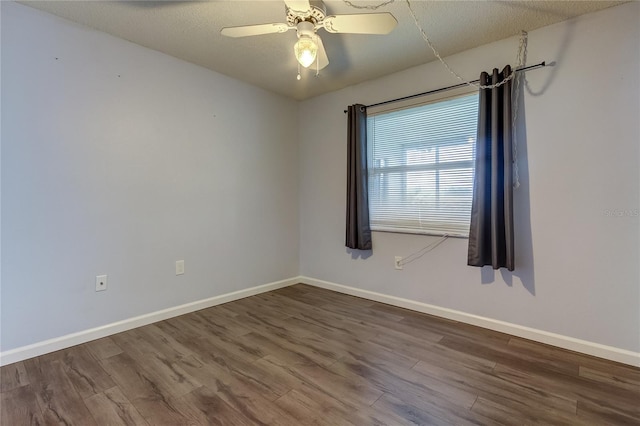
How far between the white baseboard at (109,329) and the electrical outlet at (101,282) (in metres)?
0.28

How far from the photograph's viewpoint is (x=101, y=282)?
2.34m

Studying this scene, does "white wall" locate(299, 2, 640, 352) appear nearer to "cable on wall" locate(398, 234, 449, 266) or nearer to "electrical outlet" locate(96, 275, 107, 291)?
"cable on wall" locate(398, 234, 449, 266)

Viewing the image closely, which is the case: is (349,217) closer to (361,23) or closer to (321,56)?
(321,56)

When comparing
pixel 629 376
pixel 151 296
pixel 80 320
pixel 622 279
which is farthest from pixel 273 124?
pixel 629 376

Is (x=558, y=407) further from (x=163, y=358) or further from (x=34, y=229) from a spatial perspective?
(x=34, y=229)

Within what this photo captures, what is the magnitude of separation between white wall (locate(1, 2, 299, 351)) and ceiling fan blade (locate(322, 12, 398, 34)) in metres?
1.69

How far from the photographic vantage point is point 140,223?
2.54 meters

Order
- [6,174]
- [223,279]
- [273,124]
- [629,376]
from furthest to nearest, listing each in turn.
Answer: [273,124] → [223,279] → [6,174] → [629,376]

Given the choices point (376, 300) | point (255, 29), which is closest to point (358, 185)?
point (376, 300)

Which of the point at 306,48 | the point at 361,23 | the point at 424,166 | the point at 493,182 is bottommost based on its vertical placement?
the point at 493,182

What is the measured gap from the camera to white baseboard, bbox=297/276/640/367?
78.0 inches

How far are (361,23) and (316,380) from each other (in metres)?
1.98

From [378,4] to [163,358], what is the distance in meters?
2.66

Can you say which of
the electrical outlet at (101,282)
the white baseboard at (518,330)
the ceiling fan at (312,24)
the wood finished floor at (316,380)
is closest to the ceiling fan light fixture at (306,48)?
the ceiling fan at (312,24)
